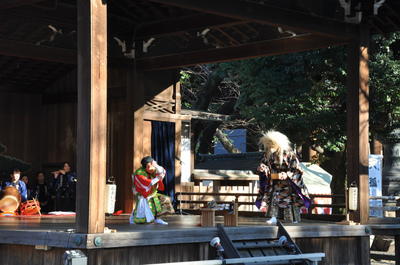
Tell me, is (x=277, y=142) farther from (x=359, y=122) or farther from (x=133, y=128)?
(x=133, y=128)

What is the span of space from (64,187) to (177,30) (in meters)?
4.96

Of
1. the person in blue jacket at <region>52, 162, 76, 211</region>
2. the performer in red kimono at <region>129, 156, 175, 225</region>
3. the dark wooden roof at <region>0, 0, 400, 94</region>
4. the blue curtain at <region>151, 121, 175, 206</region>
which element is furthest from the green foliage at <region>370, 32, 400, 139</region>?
the person in blue jacket at <region>52, 162, 76, 211</region>

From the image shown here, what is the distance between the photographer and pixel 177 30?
13422 mm

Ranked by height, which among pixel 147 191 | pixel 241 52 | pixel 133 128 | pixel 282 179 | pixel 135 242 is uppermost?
pixel 241 52

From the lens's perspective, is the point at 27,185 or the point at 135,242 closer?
the point at 135,242

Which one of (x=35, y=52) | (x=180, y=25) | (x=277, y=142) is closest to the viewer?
(x=277, y=142)

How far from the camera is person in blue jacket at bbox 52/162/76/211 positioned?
1530 centimetres

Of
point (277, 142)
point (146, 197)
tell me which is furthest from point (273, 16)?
point (146, 197)

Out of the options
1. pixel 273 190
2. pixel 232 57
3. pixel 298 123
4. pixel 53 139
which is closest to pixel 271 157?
pixel 273 190

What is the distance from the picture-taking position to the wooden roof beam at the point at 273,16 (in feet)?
30.2

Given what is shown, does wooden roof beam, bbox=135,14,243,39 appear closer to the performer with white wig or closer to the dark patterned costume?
the performer with white wig

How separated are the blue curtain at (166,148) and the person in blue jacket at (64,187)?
2.18 metres

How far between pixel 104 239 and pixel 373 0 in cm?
635

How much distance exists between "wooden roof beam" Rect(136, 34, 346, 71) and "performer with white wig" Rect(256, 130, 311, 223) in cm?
184
